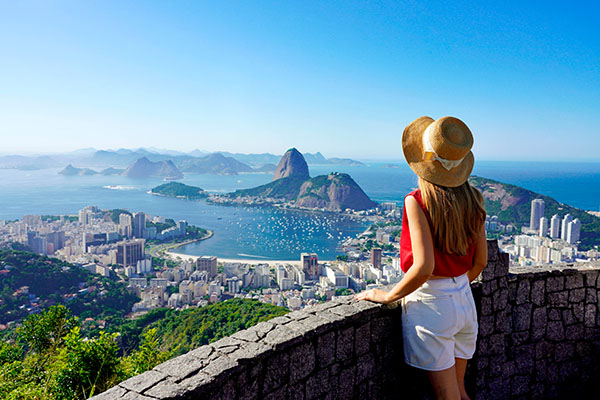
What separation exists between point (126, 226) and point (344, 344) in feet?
149

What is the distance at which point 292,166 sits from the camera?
8956 cm

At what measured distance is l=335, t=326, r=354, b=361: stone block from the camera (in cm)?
151

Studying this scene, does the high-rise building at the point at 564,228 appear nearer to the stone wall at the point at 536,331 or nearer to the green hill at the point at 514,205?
the green hill at the point at 514,205

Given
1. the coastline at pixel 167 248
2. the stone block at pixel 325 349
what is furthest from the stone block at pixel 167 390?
the coastline at pixel 167 248

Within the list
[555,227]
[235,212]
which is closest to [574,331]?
[555,227]

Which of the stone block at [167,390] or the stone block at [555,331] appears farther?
the stone block at [555,331]

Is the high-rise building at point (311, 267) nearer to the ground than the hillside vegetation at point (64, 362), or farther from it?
nearer to the ground

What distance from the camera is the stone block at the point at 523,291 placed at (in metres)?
2.09

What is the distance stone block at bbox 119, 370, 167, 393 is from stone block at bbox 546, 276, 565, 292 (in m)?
2.05

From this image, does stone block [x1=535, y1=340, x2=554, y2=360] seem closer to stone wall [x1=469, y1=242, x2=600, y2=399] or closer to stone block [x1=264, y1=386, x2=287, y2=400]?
stone wall [x1=469, y1=242, x2=600, y2=399]

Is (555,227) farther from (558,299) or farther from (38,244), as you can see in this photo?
(38,244)

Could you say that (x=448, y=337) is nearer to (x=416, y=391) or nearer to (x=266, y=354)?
(x=416, y=391)

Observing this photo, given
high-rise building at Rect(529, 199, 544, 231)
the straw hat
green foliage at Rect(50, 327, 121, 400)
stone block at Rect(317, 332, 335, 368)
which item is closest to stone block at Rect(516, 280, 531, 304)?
the straw hat

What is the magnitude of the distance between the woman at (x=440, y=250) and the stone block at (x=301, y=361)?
1.17ft
